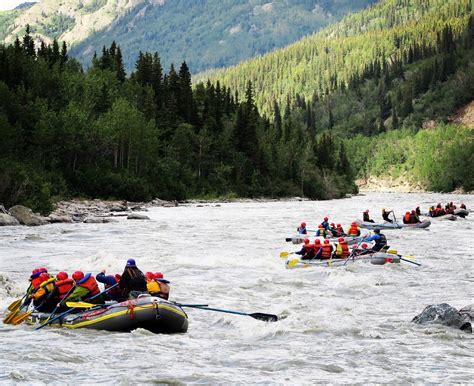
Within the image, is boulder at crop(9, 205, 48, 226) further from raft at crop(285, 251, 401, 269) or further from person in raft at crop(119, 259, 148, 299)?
person in raft at crop(119, 259, 148, 299)

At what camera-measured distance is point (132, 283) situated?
15.0 metres

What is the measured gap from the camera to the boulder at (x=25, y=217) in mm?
40625

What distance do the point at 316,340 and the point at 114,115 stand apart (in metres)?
65.5

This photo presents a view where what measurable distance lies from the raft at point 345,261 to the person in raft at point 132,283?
38.0 ft

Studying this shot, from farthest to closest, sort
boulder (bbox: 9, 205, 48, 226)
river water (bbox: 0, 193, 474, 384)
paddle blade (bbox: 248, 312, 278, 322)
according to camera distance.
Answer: boulder (bbox: 9, 205, 48, 226), paddle blade (bbox: 248, 312, 278, 322), river water (bbox: 0, 193, 474, 384)

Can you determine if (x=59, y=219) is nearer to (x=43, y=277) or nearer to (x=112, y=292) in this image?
(x=43, y=277)

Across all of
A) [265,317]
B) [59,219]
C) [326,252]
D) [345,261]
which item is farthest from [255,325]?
[59,219]

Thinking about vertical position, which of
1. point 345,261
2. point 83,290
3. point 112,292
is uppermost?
point 83,290

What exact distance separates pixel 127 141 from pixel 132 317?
2617 inches

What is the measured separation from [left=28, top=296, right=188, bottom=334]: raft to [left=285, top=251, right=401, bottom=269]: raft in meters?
12.1

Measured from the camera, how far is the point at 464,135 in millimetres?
155250

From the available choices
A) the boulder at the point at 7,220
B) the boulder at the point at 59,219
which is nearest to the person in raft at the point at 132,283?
the boulder at the point at 7,220

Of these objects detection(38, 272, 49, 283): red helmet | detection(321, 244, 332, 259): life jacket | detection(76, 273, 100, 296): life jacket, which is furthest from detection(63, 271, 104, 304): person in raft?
detection(321, 244, 332, 259): life jacket

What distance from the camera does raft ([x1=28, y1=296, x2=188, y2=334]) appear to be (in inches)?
544
